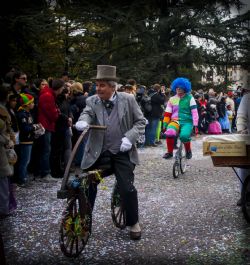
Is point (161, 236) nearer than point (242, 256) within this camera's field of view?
No

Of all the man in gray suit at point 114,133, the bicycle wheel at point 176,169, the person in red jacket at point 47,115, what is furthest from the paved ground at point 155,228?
the person in red jacket at point 47,115

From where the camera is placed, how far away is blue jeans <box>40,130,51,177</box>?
655 centimetres

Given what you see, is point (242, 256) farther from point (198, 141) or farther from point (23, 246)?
point (198, 141)

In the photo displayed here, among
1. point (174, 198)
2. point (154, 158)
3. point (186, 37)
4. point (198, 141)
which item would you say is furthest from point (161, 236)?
point (198, 141)

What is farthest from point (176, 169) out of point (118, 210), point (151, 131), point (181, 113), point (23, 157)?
point (151, 131)

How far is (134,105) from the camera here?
375cm

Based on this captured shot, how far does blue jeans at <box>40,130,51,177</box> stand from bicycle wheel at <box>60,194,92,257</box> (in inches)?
134

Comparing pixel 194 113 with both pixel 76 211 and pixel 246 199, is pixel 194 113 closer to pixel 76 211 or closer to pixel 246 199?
pixel 246 199

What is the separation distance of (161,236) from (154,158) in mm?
5626

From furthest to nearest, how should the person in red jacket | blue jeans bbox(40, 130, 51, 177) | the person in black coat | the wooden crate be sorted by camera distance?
the person in black coat
blue jeans bbox(40, 130, 51, 177)
the person in red jacket
the wooden crate

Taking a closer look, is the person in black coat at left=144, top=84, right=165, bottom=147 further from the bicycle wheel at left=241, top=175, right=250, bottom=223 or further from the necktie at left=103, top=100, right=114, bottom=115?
the necktie at left=103, top=100, right=114, bottom=115

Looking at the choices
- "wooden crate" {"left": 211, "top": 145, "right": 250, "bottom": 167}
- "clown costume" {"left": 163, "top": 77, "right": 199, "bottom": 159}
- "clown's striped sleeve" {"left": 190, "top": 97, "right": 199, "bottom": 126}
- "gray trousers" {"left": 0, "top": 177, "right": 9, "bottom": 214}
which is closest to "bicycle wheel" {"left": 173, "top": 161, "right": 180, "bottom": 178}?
"clown costume" {"left": 163, "top": 77, "right": 199, "bottom": 159}

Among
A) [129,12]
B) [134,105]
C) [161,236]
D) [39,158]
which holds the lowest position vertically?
[161,236]

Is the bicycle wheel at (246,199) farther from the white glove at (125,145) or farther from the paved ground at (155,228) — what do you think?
the white glove at (125,145)
